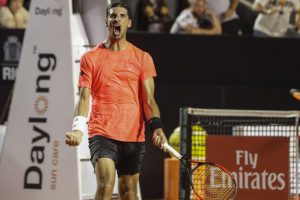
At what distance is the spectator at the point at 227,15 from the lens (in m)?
13.3

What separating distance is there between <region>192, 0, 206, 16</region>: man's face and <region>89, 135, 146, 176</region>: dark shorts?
585cm

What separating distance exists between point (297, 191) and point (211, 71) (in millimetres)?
3971

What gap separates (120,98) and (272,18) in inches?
260

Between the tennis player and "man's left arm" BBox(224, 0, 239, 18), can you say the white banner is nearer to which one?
the tennis player

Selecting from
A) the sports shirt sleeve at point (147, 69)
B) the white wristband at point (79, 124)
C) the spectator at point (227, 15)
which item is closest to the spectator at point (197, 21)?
the spectator at point (227, 15)

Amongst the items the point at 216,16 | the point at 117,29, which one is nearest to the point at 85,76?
the point at 117,29

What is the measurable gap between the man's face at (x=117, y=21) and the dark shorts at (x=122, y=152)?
0.86m

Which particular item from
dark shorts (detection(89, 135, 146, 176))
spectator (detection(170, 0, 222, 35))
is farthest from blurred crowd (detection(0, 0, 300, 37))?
dark shorts (detection(89, 135, 146, 176))

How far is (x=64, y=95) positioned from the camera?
8984mm

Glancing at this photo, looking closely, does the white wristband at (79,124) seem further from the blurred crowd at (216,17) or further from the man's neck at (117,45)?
the blurred crowd at (216,17)

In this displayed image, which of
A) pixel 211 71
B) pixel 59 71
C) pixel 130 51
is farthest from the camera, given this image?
pixel 211 71

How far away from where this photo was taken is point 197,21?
42.4 ft

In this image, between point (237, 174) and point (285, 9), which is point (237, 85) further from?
point (237, 174)

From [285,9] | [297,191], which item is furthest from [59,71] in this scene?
[285,9]
